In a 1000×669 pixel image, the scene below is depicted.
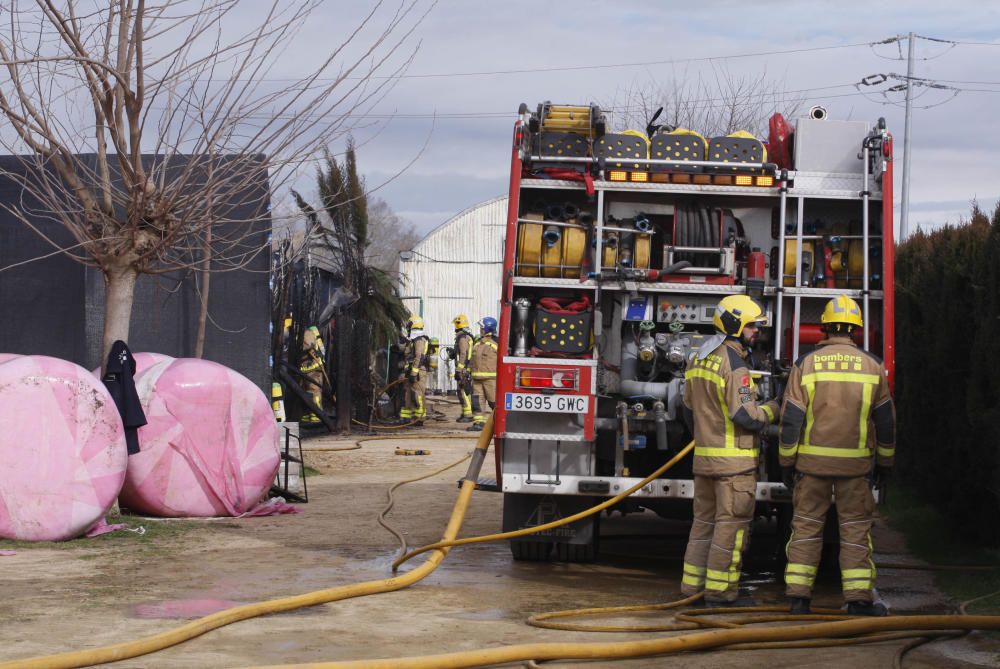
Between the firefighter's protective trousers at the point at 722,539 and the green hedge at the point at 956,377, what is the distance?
1523mm

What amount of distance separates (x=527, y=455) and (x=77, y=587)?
2901 millimetres

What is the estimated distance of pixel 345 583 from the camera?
27.3 feet

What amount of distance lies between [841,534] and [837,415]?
2.24 feet

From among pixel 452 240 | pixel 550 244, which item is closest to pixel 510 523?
pixel 550 244

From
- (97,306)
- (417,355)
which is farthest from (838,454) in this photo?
(417,355)

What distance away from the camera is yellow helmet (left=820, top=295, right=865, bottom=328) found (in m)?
7.59

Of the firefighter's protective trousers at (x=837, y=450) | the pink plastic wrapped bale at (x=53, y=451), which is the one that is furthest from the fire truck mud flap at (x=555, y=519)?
the pink plastic wrapped bale at (x=53, y=451)

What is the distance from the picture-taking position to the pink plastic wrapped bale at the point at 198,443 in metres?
10.8

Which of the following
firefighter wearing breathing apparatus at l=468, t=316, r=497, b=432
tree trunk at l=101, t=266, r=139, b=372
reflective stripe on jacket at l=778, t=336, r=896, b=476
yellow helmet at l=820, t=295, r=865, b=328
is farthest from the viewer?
firefighter wearing breathing apparatus at l=468, t=316, r=497, b=432

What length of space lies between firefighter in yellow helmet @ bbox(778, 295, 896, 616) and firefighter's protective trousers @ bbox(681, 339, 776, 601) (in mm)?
241

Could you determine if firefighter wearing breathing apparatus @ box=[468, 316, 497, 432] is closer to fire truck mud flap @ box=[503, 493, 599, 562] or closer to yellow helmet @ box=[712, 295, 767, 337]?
fire truck mud flap @ box=[503, 493, 599, 562]

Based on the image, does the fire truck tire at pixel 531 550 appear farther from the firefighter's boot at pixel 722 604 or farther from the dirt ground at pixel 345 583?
the firefighter's boot at pixel 722 604

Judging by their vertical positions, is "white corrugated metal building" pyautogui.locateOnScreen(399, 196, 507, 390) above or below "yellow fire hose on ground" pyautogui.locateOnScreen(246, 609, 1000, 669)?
above

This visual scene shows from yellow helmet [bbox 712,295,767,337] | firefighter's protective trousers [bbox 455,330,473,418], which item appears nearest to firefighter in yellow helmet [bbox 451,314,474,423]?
firefighter's protective trousers [bbox 455,330,473,418]
